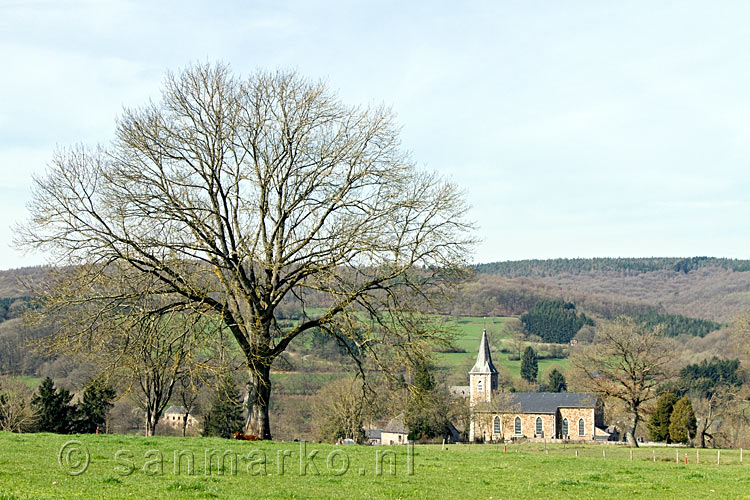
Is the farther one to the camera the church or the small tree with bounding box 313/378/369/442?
the church

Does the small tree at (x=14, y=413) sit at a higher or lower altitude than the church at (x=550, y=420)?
higher

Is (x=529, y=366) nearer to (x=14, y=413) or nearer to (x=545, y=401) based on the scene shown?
(x=545, y=401)

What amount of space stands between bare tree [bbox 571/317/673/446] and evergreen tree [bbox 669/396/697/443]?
44.3 ft

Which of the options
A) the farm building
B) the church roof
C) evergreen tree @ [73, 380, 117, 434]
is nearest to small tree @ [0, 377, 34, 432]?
evergreen tree @ [73, 380, 117, 434]

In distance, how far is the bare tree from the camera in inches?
1901

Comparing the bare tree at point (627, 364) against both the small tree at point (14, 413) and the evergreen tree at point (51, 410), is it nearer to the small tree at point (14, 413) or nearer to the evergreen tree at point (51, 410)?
the evergreen tree at point (51, 410)

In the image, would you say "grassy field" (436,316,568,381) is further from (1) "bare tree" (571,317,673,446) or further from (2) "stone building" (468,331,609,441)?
(1) "bare tree" (571,317,673,446)

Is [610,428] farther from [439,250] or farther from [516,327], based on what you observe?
[439,250]

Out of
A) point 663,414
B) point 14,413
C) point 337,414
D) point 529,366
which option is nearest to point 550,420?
point 529,366

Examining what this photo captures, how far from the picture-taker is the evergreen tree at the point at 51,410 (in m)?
46.3

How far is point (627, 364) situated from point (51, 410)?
39073mm

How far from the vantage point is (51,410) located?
46719 mm

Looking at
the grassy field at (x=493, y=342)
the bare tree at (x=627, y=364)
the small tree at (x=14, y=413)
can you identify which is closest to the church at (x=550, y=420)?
the grassy field at (x=493, y=342)

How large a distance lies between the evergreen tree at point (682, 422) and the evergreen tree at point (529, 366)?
51492mm
